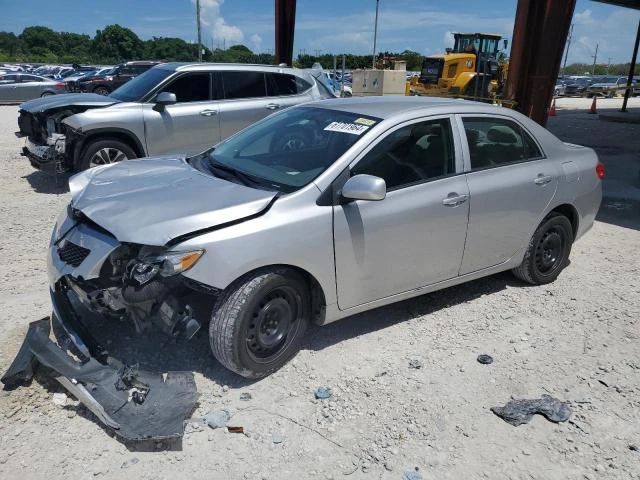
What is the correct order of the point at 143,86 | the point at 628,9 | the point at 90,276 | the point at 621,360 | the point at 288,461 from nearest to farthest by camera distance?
the point at 288,461, the point at 90,276, the point at 621,360, the point at 143,86, the point at 628,9

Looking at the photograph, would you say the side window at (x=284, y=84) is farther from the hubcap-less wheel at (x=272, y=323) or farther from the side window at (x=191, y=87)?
the hubcap-less wheel at (x=272, y=323)

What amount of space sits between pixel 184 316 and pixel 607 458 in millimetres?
2454

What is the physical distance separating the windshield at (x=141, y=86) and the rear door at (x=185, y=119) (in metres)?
0.20

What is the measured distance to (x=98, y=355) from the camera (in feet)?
10.4

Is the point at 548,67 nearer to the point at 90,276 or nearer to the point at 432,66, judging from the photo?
the point at 90,276

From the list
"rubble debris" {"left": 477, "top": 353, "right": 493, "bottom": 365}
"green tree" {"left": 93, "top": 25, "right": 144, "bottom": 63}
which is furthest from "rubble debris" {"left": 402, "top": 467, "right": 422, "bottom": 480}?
"green tree" {"left": 93, "top": 25, "right": 144, "bottom": 63}

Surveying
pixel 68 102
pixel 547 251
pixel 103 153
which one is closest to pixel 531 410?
pixel 547 251

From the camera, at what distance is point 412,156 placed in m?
3.91

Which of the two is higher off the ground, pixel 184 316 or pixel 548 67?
pixel 548 67

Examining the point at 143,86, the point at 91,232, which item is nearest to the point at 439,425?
the point at 91,232

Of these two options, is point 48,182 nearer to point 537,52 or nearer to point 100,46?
point 537,52

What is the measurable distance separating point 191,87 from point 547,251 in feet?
18.5

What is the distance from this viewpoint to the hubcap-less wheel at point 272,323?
3.27 metres

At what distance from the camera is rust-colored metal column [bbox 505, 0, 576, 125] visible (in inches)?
369
